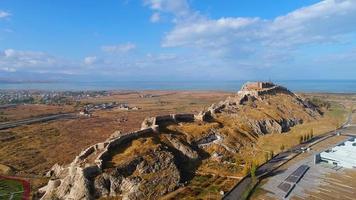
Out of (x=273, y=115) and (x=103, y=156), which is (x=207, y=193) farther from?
(x=273, y=115)

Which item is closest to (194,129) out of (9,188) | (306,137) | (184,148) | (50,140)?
(184,148)

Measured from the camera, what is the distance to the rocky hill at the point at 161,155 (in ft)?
209

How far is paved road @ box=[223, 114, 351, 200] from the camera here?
206 ft

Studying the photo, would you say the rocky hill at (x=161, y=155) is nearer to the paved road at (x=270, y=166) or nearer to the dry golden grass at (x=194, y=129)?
the dry golden grass at (x=194, y=129)

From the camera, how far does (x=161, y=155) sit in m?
72.2

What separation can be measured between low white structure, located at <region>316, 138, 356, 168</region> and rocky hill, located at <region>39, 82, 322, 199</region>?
1806 centimetres

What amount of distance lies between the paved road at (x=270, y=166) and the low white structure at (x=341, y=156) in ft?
21.6

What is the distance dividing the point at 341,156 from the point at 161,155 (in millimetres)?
38210

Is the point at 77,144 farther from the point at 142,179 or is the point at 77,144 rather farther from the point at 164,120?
the point at 142,179

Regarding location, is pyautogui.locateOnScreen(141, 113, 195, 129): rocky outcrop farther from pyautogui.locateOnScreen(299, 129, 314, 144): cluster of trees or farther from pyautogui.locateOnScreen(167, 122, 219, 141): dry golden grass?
pyautogui.locateOnScreen(299, 129, 314, 144): cluster of trees

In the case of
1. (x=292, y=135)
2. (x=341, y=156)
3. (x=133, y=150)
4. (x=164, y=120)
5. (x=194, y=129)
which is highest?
(x=164, y=120)

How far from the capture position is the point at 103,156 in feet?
222

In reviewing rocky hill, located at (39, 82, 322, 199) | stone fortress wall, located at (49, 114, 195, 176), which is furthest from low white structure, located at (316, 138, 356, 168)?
stone fortress wall, located at (49, 114, 195, 176)

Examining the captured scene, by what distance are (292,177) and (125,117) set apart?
127 meters
